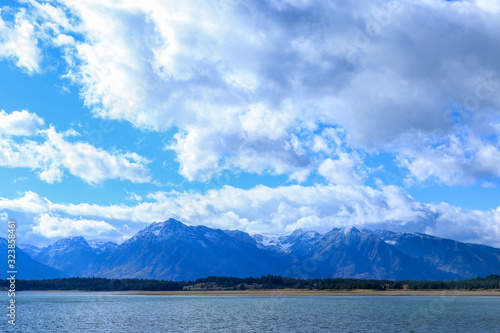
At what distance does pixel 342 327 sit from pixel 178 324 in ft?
142

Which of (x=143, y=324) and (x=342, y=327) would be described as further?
(x=143, y=324)

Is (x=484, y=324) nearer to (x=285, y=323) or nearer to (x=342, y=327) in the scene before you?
(x=342, y=327)

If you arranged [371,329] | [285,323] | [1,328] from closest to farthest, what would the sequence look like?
[371,329] < [1,328] < [285,323]

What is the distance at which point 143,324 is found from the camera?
117 meters

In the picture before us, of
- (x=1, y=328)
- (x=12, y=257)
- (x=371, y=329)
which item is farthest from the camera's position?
(x=1, y=328)

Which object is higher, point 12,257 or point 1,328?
point 12,257

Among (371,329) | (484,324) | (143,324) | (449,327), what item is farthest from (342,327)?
(143,324)

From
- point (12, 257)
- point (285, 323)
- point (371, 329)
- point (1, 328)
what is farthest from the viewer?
point (285, 323)

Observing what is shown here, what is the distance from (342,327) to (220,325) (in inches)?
1223

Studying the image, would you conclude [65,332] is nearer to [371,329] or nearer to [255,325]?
[255,325]

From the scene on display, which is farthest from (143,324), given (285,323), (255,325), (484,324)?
(484,324)

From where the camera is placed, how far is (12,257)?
89125mm

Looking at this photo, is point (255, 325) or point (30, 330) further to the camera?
point (255, 325)

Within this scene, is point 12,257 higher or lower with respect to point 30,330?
higher
